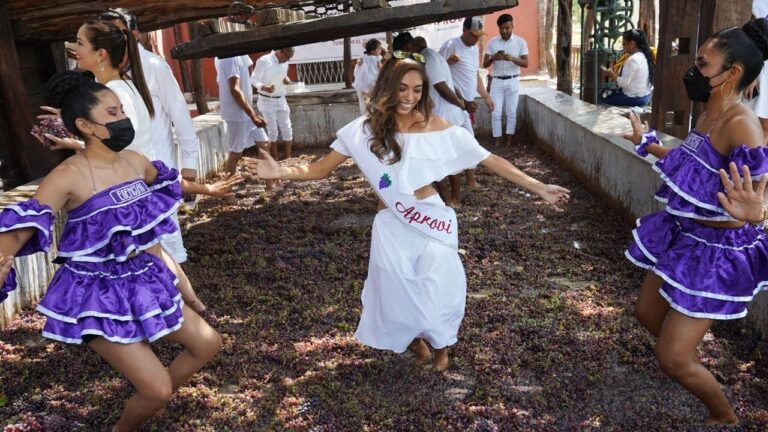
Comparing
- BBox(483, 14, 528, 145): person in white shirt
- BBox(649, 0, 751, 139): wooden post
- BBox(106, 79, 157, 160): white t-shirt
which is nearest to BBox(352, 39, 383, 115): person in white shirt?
BBox(483, 14, 528, 145): person in white shirt

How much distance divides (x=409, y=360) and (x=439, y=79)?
12.5 ft

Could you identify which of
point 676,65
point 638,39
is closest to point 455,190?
point 676,65

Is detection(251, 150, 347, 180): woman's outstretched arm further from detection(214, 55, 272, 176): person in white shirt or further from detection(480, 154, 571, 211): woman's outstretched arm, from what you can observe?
detection(214, 55, 272, 176): person in white shirt

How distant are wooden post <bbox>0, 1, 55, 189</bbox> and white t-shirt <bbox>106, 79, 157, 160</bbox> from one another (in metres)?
2.50

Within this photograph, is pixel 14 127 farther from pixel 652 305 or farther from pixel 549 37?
pixel 549 37

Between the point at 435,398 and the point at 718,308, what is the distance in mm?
1485

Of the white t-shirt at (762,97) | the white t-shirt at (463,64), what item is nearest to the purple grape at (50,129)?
the white t-shirt at (762,97)

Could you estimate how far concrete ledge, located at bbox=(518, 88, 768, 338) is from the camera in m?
5.80

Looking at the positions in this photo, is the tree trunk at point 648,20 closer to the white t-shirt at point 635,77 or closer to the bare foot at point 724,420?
the white t-shirt at point 635,77

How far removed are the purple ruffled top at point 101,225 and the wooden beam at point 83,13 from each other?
2.99 meters

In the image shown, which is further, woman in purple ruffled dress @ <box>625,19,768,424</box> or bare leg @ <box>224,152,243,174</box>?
bare leg @ <box>224,152,243,174</box>

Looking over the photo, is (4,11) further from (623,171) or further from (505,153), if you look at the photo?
(505,153)

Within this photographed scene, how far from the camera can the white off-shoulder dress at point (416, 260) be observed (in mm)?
3641

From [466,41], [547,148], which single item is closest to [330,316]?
[466,41]
